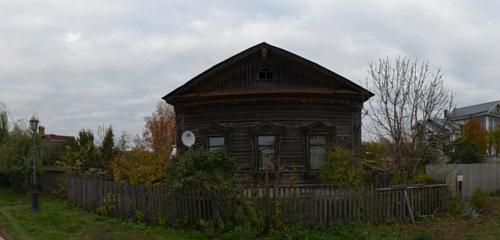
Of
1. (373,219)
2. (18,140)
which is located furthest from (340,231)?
(18,140)

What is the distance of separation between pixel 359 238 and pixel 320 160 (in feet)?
32.2

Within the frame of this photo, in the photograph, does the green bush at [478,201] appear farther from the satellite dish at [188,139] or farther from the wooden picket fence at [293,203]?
the satellite dish at [188,139]

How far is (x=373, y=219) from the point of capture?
13695 millimetres

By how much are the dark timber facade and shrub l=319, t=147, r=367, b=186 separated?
137 cm

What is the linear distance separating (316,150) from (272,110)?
242 cm

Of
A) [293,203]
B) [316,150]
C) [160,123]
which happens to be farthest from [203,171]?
[160,123]

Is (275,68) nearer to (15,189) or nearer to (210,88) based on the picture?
(210,88)

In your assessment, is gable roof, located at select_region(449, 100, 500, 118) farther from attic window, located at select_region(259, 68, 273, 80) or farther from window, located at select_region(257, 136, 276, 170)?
window, located at select_region(257, 136, 276, 170)

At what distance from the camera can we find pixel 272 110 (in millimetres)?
20906

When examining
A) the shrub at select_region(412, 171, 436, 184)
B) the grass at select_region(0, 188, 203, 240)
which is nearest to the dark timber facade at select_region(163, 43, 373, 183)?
the shrub at select_region(412, 171, 436, 184)

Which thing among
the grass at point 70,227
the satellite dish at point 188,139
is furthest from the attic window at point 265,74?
the grass at point 70,227

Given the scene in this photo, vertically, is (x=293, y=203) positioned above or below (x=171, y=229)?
above

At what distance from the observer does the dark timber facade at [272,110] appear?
20.9 m

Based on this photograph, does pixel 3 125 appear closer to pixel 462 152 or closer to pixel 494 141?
pixel 462 152
